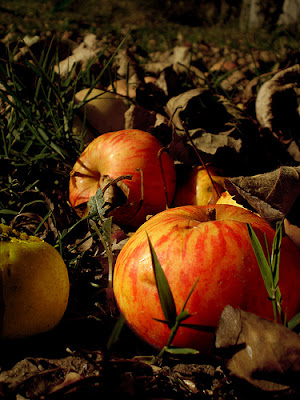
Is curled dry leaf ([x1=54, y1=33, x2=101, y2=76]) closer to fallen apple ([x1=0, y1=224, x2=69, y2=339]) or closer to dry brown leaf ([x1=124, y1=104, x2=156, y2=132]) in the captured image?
dry brown leaf ([x1=124, y1=104, x2=156, y2=132])

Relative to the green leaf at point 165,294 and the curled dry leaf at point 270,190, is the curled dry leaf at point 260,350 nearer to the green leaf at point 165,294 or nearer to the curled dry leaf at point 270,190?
the green leaf at point 165,294

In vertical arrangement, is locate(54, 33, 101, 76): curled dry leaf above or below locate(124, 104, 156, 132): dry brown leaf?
above

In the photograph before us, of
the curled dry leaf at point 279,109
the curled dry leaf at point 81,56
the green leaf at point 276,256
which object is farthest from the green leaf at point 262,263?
the curled dry leaf at point 81,56

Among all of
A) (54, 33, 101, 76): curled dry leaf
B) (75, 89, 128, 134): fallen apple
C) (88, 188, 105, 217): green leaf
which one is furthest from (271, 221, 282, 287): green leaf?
(54, 33, 101, 76): curled dry leaf

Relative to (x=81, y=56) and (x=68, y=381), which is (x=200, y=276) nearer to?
(x=68, y=381)

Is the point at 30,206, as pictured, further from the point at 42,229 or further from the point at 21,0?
the point at 21,0

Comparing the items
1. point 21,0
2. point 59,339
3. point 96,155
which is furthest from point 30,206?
point 21,0
